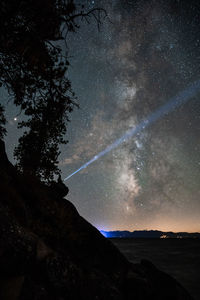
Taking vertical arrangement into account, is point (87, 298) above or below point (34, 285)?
below

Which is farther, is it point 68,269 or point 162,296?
point 162,296

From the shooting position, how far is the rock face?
14.4ft

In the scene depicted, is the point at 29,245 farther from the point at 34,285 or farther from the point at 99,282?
the point at 99,282

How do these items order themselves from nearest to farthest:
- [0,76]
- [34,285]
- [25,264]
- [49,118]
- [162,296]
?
[34,285], [25,264], [0,76], [49,118], [162,296]

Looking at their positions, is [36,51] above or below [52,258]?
above

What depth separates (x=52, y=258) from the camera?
16.8 ft

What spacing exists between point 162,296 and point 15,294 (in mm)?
8315

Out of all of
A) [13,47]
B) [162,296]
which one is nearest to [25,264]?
[13,47]

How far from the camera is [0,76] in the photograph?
21.5 ft

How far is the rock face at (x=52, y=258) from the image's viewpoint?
14.4ft

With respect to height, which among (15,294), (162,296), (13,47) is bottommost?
(162,296)

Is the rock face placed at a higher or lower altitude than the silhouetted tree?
lower

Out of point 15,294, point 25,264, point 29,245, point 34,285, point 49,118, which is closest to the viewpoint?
point 15,294

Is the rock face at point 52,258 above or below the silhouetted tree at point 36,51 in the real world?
below
